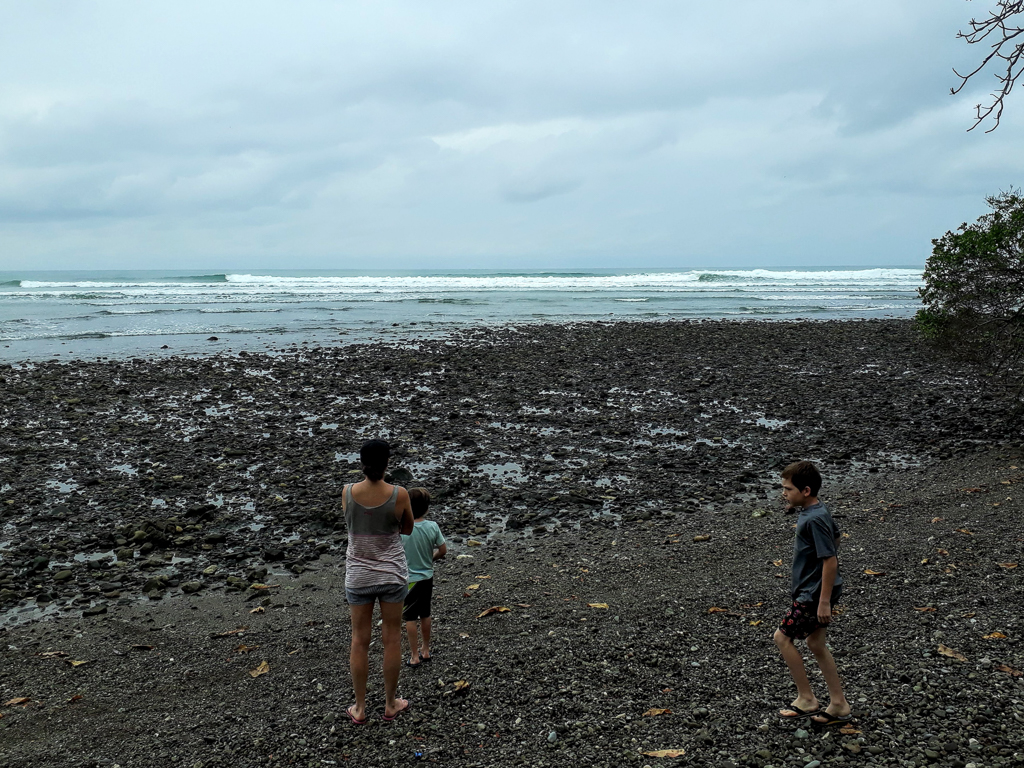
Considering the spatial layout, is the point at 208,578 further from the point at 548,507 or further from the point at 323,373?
the point at 323,373

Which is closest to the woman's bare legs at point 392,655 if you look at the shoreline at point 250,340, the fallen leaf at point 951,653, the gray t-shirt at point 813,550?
the gray t-shirt at point 813,550

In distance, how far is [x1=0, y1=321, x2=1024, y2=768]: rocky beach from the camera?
15.1ft

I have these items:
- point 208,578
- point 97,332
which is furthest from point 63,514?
point 97,332

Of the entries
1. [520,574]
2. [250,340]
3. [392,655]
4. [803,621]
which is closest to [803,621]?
[803,621]

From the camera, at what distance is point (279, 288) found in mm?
67062

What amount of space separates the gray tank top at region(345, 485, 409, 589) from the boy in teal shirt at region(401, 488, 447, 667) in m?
0.57

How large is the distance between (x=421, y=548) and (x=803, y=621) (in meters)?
2.67

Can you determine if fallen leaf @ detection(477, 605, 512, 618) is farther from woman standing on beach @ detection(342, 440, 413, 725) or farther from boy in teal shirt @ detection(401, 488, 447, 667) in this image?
woman standing on beach @ detection(342, 440, 413, 725)

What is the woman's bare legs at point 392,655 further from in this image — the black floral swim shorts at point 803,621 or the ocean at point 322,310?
the ocean at point 322,310

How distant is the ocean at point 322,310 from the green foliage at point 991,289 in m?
20.1

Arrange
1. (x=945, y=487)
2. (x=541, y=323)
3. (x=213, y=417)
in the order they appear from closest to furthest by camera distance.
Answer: (x=945, y=487) < (x=213, y=417) < (x=541, y=323)

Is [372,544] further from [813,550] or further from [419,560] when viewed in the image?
[813,550]

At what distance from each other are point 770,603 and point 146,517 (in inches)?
295

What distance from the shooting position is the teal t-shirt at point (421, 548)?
17.9 feet
